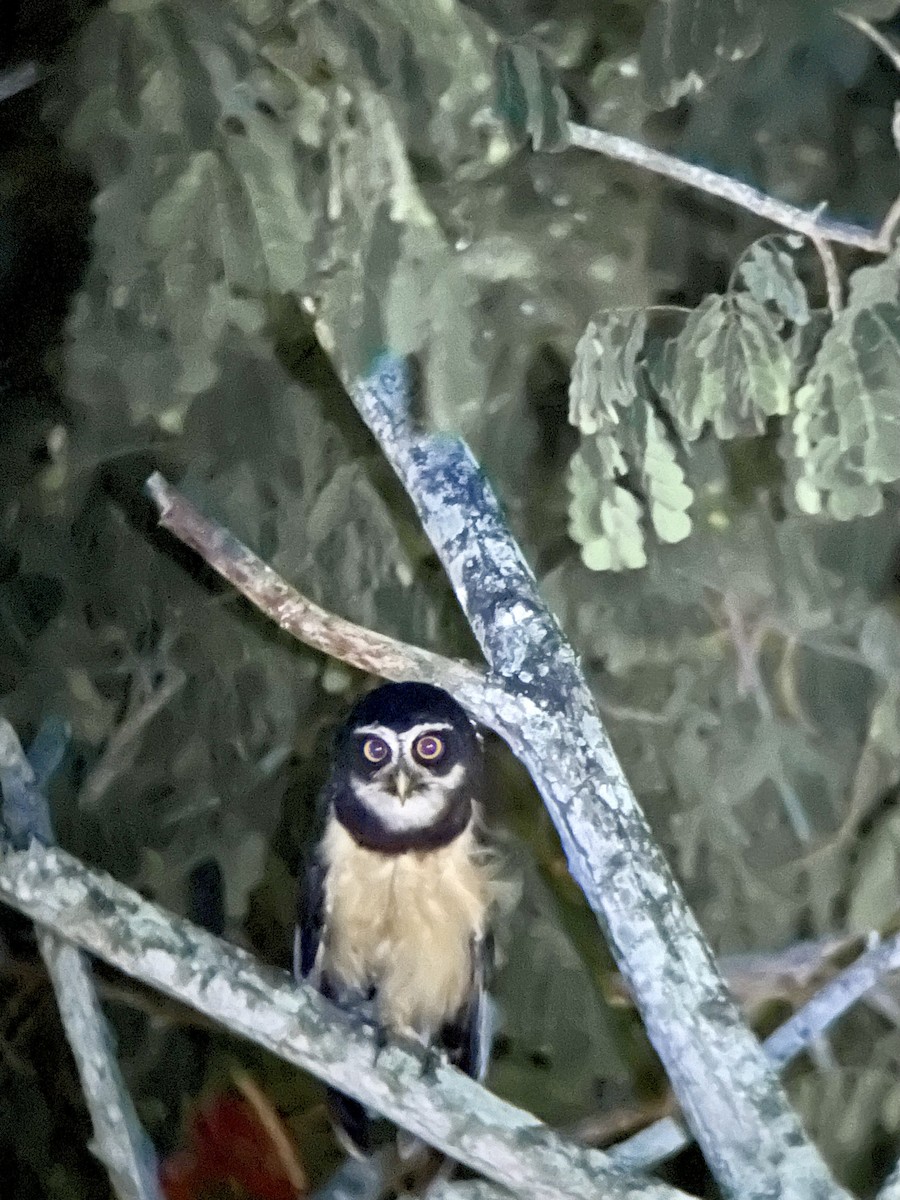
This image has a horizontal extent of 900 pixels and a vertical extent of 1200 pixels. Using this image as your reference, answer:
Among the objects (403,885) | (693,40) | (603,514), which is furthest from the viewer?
(403,885)

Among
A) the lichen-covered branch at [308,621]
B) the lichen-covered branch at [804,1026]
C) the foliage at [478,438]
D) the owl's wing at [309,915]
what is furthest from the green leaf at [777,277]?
the owl's wing at [309,915]

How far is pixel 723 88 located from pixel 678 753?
1.67ft

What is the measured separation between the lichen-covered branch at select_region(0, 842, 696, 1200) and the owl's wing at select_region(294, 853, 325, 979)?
0.03 meters

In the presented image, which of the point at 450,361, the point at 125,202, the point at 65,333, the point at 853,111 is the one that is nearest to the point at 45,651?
the point at 65,333

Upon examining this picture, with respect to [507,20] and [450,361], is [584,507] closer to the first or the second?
[450,361]

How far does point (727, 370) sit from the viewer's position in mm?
816

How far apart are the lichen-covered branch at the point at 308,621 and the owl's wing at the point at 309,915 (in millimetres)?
188

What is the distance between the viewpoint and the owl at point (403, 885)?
929 mm

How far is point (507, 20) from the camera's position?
0.81 metres

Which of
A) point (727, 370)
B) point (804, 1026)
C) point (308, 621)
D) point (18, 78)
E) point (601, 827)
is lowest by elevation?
point (804, 1026)

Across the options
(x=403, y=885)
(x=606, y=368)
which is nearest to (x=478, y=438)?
(x=606, y=368)

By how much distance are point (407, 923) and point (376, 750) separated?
0.58 feet

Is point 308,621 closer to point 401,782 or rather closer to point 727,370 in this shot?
point 401,782

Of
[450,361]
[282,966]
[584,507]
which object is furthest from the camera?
[282,966]
